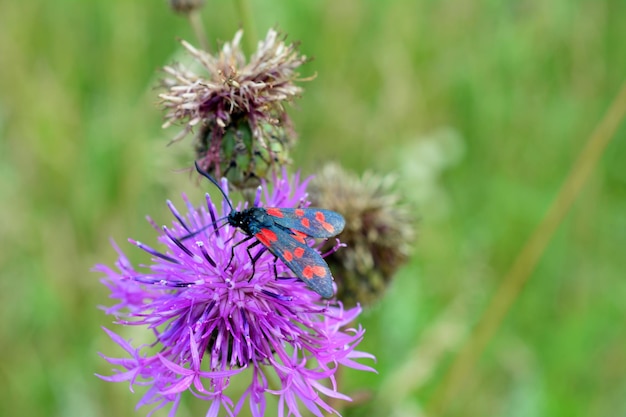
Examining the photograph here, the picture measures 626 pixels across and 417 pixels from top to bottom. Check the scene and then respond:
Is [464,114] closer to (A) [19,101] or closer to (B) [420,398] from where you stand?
(B) [420,398]

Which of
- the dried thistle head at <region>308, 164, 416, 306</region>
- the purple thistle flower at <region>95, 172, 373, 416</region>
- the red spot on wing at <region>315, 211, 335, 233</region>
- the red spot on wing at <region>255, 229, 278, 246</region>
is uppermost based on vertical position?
the dried thistle head at <region>308, 164, 416, 306</region>

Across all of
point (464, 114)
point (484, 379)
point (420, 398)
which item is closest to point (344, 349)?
point (420, 398)

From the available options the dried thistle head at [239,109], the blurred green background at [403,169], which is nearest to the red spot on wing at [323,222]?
the dried thistle head at [239,109]

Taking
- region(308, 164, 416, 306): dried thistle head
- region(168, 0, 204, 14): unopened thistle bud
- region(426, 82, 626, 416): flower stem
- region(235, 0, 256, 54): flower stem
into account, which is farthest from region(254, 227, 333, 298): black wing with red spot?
region(426, 82, 626, 416): flower stem

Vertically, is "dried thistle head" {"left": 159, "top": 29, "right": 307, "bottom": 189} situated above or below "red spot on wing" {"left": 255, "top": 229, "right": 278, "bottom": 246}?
above

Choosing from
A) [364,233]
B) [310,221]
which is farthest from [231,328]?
[364,233]

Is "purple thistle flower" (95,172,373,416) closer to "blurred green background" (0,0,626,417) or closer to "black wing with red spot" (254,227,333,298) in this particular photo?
Result: "black wing with red spot" (254,227,333,298)

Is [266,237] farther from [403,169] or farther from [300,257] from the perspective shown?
[403,169]
